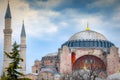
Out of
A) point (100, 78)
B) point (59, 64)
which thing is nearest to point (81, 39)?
point (59, 64)

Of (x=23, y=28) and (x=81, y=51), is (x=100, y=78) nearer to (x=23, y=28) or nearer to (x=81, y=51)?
(x=81, y=51)

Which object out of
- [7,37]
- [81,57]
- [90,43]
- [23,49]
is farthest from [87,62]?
[7,37]

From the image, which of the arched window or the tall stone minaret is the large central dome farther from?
the tall stone minaret

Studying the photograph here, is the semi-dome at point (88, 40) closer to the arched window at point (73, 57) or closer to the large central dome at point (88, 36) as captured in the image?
the large central dome at point (88, 36)

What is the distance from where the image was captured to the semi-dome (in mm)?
48750

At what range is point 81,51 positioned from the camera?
1873 inches

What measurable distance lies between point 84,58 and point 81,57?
1.51ft

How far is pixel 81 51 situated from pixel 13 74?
32631 mm

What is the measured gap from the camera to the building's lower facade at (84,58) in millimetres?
45812

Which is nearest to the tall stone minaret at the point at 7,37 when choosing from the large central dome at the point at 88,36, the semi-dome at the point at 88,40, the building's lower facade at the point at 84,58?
the building's lower facade at the point at 84,58

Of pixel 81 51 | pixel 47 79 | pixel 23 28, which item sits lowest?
pixel 47 79

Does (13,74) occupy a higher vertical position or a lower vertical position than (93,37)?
lower

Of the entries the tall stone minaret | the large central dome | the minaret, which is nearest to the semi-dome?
the large central dome

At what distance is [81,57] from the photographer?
47531mm
